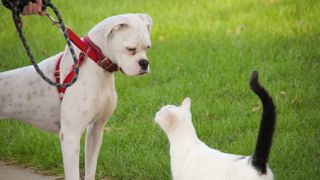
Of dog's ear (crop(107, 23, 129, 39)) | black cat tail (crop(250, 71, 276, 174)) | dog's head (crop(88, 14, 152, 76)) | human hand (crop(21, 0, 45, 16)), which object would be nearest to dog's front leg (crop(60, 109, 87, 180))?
dog's head (crop(88, 14, 152, 76))

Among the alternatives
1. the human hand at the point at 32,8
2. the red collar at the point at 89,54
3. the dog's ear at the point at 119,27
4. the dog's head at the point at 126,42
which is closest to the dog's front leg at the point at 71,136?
the red collar at the point at 89,54

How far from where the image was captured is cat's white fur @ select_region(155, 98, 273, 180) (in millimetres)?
3939

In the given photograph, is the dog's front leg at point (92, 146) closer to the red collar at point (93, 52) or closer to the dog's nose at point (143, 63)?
the red collar at point (93, 52)

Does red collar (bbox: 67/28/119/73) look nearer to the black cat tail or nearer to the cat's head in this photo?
the cat's head

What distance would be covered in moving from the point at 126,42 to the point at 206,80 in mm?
2982

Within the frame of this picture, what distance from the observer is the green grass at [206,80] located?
18.9 ft

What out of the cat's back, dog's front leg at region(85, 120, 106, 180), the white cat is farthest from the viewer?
dog's front leg at region(85, 120, 106, 180)

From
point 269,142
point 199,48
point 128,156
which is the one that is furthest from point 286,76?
point 269,142

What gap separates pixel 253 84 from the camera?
357cm

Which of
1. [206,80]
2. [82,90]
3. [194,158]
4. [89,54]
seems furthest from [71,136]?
[206,80]

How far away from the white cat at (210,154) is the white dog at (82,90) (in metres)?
0.46

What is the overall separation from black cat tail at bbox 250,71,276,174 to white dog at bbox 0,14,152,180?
48.8 inches

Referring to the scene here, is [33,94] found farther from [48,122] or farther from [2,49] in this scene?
[2,49]

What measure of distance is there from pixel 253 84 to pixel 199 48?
514 cm
